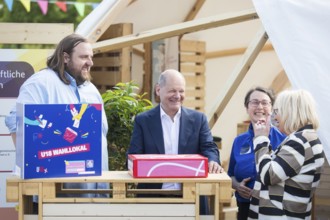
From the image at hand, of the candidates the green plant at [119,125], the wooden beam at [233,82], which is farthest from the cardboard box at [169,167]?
the wooden beam at [233,82]

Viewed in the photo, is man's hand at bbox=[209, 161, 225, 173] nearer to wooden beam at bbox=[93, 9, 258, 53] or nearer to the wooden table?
the wooden table

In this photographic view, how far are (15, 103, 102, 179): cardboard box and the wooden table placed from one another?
0.23ft

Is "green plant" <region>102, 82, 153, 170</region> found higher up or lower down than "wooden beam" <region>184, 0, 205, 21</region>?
lower down

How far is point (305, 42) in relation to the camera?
233 inches

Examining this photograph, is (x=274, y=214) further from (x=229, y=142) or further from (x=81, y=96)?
(x=229, y=142)

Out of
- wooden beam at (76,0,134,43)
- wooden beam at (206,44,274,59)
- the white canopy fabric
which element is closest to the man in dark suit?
the white canopy fabric

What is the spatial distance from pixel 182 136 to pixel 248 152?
0.63 m

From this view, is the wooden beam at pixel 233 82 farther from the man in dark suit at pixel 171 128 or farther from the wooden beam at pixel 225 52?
the wooden beam at pixel 225 52

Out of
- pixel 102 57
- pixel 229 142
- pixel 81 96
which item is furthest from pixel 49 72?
pixel 229 142

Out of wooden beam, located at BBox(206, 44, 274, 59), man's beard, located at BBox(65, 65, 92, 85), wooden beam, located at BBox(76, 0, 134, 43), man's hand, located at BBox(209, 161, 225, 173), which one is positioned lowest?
man's hand, located at BBox(209, 161, 225, 173)

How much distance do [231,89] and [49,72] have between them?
2.29 meters

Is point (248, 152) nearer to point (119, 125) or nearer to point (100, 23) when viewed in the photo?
point (119, 125)

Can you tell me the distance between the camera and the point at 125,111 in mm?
6453

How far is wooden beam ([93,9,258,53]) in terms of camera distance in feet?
22.7
